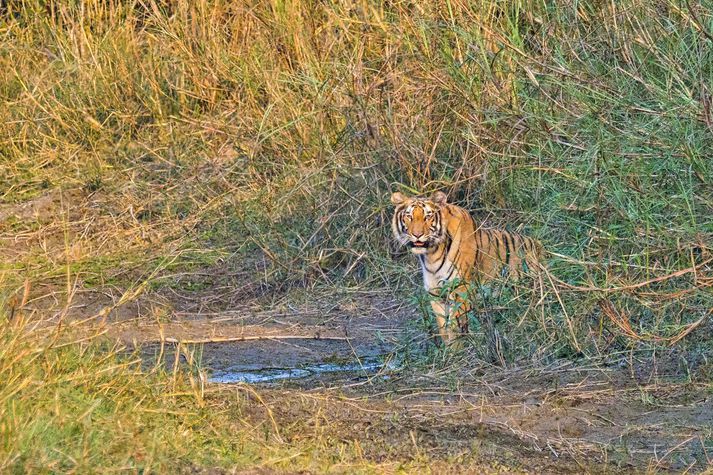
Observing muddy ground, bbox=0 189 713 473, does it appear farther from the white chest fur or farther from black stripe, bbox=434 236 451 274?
black stripe, bbox=434 236 451 274

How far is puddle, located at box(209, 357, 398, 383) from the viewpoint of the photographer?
6.33m

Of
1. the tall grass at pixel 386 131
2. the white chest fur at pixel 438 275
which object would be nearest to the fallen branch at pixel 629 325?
the tall grass at pixel 386 131

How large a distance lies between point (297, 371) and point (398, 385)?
0.80m

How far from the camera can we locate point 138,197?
9.72 metres

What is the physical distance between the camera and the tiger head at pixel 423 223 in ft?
23.3

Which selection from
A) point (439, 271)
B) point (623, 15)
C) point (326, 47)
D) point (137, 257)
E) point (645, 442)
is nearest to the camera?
point (645, 442)

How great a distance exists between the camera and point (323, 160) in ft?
28.7

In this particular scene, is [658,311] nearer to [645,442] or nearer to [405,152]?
[645,442]

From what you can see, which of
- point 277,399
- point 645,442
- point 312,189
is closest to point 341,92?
point 312,189

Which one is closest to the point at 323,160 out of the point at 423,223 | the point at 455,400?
the point at 423,223

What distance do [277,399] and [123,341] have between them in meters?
2.05

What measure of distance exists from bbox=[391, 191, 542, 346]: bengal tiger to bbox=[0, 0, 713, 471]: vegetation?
9.5 inches

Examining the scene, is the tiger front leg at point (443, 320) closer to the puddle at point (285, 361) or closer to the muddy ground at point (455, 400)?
the muddy ground at point (455, 400)

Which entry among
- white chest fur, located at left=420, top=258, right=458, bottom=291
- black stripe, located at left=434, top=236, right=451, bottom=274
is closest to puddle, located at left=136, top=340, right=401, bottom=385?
white chest fur, located at left=420, top=258, right=458, bottom=291
